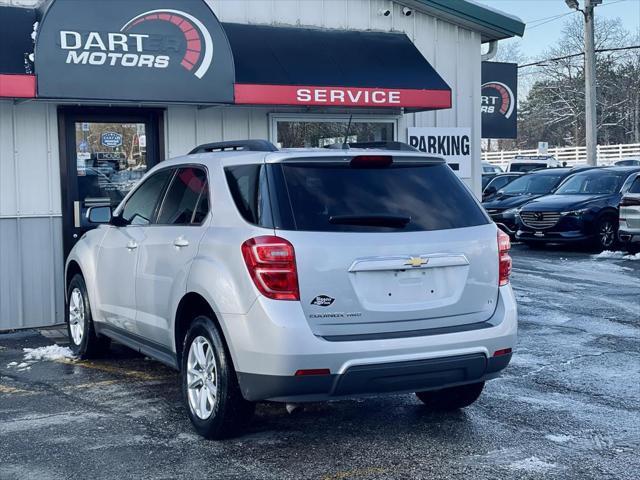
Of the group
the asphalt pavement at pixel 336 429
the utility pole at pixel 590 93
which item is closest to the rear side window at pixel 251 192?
the asphalt pavement at pixel 336 429

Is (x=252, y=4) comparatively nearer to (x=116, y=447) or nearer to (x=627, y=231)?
(x=116, y=447)

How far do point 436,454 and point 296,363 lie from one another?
3.75 feet

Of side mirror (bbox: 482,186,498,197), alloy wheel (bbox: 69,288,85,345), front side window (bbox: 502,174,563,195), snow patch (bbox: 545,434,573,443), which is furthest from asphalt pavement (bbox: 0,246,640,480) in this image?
side mirror (bbox: 482,186,498,197)

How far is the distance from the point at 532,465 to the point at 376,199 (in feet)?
5.99

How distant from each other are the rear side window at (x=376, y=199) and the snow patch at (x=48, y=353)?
13.2ft

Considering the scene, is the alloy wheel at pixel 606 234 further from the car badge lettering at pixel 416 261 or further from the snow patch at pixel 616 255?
the car badge lettering at pixel 416 261

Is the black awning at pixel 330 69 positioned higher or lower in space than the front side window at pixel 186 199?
higher

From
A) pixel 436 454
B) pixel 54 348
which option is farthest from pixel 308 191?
pixel 54 348

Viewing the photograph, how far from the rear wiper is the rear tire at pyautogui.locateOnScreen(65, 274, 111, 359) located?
346cm

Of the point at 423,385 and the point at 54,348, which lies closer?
the point at 423,385

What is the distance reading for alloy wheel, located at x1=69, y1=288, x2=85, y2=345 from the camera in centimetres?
833

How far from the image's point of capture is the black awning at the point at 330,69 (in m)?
10.4

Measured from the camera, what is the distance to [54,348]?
884 cm

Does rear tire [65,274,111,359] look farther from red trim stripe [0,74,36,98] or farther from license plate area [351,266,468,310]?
license plate area [351,266,468,310]
